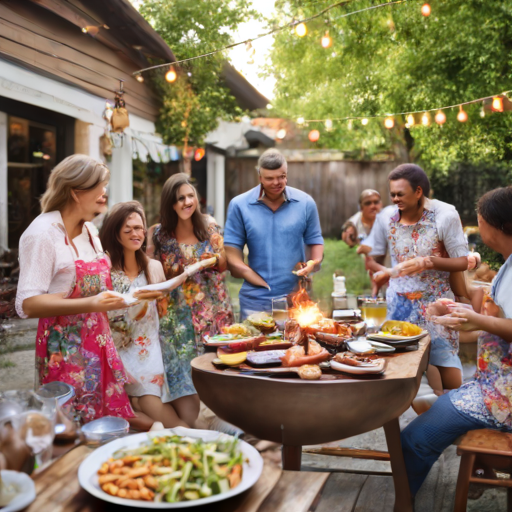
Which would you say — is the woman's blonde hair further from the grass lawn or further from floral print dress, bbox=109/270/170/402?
the grass lawn

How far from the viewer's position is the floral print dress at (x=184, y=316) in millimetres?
3869

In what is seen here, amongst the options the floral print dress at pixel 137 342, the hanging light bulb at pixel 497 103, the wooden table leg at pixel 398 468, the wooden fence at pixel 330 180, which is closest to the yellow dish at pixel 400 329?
the wooden table leg at pixel 398 468

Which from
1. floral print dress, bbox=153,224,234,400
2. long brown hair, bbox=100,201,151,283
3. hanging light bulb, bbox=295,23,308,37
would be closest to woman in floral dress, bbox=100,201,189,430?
long brown hair, bbox=100,201,151,283

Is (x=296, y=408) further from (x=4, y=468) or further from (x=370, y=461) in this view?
(x=370, y=461)

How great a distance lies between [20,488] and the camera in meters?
1.34

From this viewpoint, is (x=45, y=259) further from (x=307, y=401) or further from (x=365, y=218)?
(x=365, y=218)

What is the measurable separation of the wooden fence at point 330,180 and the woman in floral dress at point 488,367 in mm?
11937

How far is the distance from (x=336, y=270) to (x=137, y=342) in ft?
Result: 17.4

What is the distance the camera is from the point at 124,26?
7.34 meters

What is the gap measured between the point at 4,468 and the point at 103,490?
0.24 metres

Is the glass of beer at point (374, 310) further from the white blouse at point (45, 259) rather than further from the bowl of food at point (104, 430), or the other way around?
the bowl of food at point (104, 430)

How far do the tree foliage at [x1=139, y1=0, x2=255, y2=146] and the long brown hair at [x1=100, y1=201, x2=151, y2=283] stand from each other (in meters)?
6.14

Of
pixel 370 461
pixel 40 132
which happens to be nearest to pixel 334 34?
pixel 40 132

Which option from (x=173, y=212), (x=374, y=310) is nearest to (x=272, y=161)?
(x=173, y=212)
